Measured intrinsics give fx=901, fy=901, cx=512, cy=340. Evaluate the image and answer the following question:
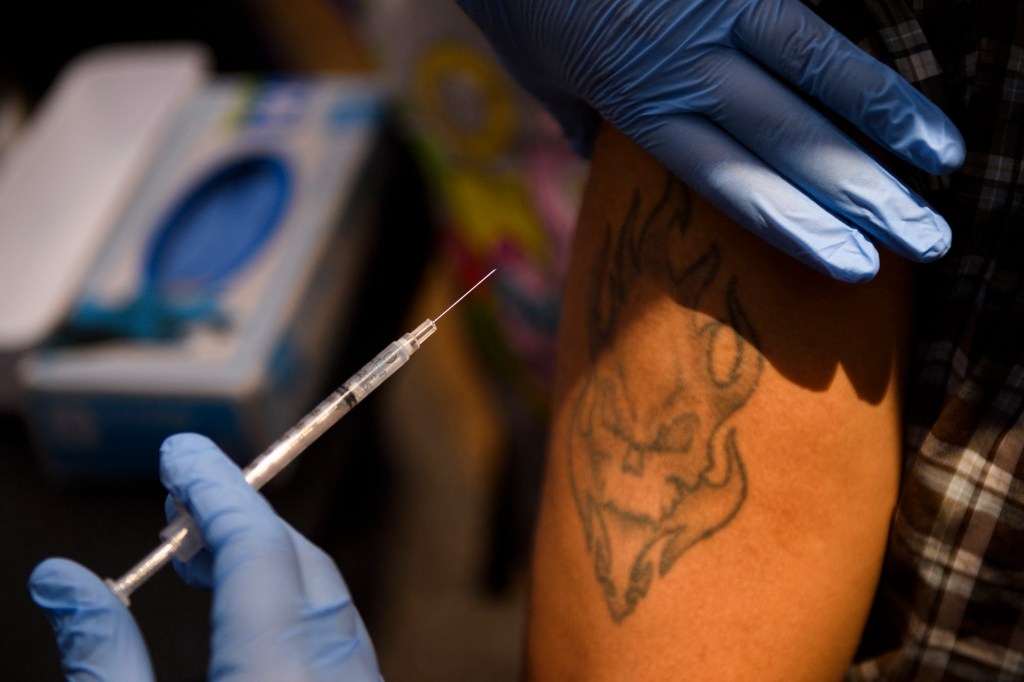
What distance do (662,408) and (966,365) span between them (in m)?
0.26

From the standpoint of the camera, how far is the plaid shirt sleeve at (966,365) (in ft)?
2.46

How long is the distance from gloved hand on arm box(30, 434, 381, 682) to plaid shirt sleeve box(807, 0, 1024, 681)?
0.53 meters

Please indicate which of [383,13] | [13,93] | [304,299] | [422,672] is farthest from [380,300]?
[13,93]

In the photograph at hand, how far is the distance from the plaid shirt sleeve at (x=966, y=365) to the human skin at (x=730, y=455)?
36 mm

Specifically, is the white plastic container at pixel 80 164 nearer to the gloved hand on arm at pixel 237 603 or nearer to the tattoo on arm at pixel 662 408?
the gloved hand on arm at pixel 237 603

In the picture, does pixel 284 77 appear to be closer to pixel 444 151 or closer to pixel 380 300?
pixel 444 151

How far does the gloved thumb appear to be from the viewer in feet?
2.67

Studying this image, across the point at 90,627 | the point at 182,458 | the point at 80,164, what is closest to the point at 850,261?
the point at 182,458

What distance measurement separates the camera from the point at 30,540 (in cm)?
140

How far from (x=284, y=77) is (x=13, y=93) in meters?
0.67

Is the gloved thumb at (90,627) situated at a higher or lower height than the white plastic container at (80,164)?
lower

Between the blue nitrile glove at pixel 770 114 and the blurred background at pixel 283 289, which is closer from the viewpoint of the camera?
the blue nitrile glove at pixel 770 114

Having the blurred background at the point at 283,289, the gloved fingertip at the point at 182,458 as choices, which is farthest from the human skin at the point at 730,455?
the blurred background at the point at 283,289

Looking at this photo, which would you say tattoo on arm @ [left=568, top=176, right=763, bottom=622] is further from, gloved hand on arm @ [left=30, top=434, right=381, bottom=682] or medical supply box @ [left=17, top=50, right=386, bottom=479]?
medical supply box @ [left=17, top=50, right=386, bottom=479]
